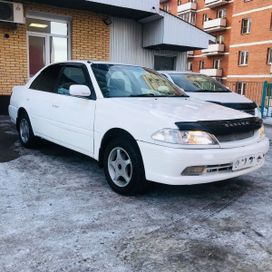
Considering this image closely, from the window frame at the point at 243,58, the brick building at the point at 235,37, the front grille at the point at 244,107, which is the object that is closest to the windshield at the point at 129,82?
the front grille at the point at 244,107

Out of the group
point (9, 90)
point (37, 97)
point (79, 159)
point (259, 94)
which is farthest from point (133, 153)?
point (259, 94)

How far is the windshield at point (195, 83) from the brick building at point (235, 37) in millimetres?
10543

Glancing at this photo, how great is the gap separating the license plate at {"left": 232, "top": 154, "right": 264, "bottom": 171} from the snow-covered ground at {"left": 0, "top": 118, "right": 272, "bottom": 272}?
42 cm

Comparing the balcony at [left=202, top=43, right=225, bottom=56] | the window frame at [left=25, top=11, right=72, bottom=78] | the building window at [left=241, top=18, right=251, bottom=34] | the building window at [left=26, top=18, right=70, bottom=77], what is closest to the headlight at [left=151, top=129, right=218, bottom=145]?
the window frame at [left=25, top=11, right=72, bottom=78]

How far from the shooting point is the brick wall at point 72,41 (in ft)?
30.6

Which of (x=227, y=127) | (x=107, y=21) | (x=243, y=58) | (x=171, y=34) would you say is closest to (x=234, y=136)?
(x=227, y=127)

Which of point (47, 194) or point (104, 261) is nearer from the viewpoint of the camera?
point (104, 261)

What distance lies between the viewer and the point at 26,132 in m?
5.75

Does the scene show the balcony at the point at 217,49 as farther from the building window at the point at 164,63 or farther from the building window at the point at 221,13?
the building window at the point at 164,63

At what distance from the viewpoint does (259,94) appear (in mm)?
15750

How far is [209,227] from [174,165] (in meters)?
0.66

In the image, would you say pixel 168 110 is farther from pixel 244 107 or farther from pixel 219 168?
pixel 244 107

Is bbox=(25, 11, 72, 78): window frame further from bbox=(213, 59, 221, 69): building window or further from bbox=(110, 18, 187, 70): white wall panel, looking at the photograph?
bbox=(213, 59, 221, 69): building window

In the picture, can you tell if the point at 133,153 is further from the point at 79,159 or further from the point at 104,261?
the point at 79,159
